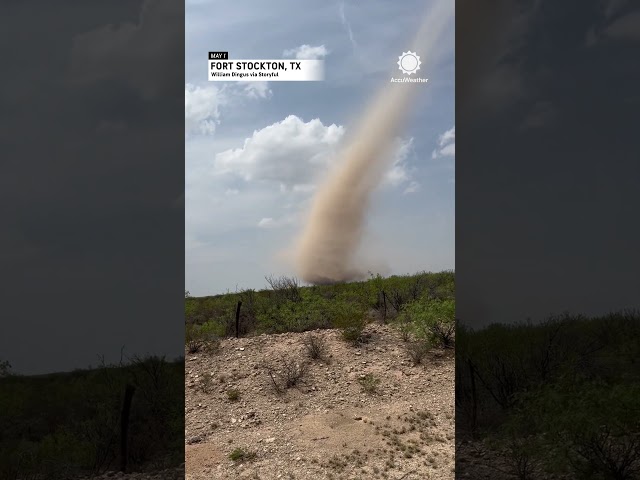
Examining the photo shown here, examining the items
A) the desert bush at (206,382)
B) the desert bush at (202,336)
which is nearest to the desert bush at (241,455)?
the desert bush at (206,382)

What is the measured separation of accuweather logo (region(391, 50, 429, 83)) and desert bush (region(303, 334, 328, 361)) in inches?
127

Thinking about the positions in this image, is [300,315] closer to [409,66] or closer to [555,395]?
[555,395]

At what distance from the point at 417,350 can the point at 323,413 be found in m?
1.47

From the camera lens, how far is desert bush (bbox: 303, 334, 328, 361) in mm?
6582

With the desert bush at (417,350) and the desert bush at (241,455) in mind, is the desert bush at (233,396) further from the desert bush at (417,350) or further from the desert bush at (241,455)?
the desert bush at (417,350)

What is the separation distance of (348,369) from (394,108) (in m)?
3.10

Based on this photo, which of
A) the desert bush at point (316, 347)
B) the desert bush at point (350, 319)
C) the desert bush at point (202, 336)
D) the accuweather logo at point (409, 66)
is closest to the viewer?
the accuweather logo at point (409, 66)

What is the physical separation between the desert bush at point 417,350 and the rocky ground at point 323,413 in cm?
7

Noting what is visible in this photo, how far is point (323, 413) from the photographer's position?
6.04m

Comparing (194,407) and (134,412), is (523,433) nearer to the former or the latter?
(194,407)

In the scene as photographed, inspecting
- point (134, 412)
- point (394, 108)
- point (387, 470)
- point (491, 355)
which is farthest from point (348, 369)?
point (394, 108)

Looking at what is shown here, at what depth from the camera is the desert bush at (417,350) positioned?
6598 millimetres

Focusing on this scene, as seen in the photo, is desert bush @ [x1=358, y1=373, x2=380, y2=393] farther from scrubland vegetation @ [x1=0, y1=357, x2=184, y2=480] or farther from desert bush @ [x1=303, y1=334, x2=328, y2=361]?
scrubland vegetation @ [x1=0, y1=357, x2=184, y2=480]

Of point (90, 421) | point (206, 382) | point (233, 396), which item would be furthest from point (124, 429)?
point (233, 396)
